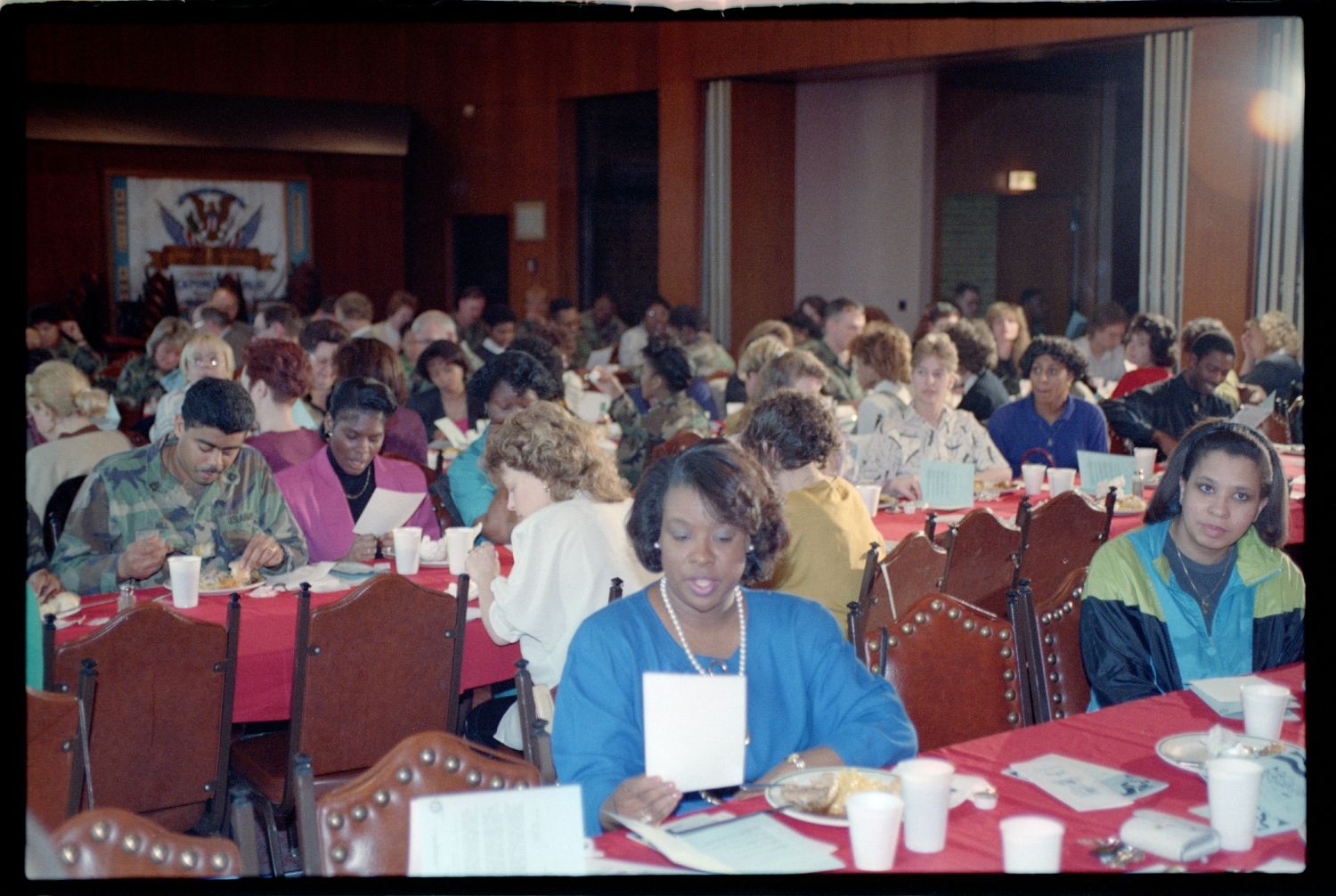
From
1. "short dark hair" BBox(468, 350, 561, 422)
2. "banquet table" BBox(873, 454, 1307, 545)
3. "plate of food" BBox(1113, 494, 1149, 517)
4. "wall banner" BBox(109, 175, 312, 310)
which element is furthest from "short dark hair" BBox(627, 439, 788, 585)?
"wall banner" BBox(109, 175, 312, 310)

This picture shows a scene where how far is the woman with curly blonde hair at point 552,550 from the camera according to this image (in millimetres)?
3652

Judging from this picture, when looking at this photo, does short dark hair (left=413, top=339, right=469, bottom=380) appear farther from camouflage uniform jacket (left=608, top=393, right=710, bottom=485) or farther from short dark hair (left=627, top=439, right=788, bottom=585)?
short dark hair (left=627, top=439, right=788, bottom=585)

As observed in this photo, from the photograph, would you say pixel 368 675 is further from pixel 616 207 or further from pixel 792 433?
pixel 616 207

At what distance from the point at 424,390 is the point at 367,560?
3.07 metres

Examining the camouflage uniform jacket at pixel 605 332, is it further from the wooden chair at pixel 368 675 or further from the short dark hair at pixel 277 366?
the wooden chair at pixel 368 675

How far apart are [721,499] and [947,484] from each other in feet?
10.5

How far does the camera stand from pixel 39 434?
625 centimetres

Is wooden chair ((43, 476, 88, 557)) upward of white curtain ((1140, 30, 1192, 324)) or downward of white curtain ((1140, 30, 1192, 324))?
downward

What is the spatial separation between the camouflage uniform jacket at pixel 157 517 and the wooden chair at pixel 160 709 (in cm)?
96

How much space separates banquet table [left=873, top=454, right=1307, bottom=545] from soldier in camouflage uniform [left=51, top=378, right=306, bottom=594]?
88.8 inches

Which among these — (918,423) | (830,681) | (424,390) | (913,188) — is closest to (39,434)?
(424,390)

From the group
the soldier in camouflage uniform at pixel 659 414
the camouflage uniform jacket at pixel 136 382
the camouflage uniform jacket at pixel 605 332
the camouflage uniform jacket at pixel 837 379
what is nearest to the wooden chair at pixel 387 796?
the soldier in camouflage uniform at pixel 659 414

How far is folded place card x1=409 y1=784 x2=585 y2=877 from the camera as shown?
7.32 ft

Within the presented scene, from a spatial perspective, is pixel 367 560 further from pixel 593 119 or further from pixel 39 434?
pixel 593 119
